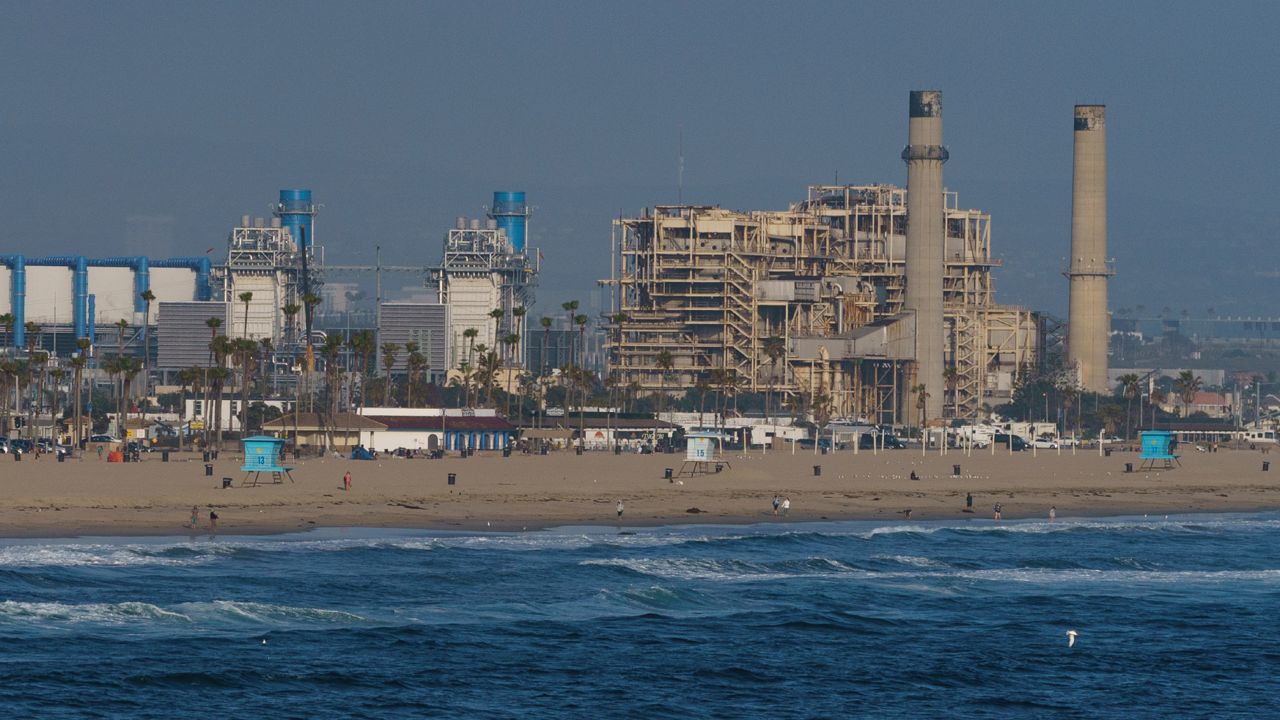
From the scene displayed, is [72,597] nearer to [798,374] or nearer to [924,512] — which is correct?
[924,512]

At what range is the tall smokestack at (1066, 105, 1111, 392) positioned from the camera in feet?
614

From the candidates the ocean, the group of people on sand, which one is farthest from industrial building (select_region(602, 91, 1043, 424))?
the ocean

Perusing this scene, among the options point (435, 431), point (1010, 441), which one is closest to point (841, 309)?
point (1010, 441)

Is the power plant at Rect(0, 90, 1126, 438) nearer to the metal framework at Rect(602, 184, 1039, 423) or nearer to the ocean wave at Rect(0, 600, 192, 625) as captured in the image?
the metal framework at Rect(602, 184, 1039, 423)

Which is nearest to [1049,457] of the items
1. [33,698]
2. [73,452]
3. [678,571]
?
[73,452]

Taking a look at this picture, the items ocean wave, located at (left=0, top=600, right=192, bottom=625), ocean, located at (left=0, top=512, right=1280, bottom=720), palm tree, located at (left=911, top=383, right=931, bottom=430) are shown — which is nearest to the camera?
ocean, located at (left=0, top=512, right=1280, bottom=720)

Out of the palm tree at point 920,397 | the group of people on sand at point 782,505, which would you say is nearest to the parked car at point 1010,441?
the palm tree at point 920,397

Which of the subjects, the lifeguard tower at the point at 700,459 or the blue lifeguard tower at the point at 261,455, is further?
the lifeguard tower at the point at 700,459

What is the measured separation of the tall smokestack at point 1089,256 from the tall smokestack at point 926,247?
21.7 m

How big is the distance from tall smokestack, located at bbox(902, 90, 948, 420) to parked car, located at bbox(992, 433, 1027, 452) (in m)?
24.2

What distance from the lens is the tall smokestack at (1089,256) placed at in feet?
614

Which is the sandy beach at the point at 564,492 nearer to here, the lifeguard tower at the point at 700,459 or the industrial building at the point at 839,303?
the lifeguard tower at the point at 700,459

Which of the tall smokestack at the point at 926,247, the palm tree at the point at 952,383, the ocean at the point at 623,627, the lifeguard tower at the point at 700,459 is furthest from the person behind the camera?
the palm tree at the point at 952,383

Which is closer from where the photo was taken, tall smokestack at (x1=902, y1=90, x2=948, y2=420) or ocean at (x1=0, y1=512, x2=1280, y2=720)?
ocean at (x1=0, y1=512, x2=1280, y2=720)
